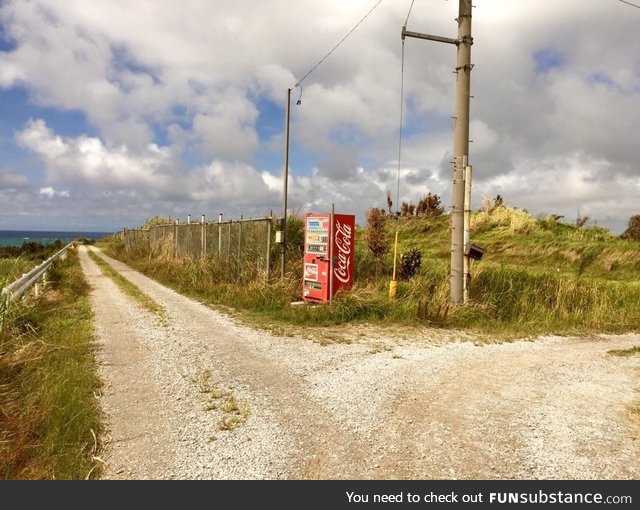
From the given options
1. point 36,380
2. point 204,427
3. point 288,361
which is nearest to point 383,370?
point 288,361

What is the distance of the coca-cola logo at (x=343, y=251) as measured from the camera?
1159 cm

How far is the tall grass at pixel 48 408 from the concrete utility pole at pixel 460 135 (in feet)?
24.7

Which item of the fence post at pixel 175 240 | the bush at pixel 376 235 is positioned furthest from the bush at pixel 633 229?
the fence post at pixel 175 240

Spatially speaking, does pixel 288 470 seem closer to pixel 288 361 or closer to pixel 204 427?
pixel 204 427

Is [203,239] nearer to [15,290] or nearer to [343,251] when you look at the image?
[343,251]

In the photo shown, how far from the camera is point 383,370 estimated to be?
253 inches

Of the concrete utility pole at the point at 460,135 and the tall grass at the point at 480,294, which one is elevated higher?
the concrete utility pole at the point at 460,135

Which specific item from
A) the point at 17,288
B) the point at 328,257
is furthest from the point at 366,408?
the point at 17,288

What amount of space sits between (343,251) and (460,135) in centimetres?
379

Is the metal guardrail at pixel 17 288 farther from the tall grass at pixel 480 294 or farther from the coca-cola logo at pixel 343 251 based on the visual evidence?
the coca-cola logo at pixel 343 251

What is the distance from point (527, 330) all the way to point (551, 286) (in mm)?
3287

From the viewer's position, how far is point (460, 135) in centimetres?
1098
